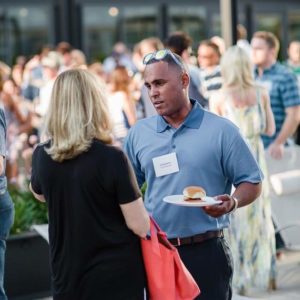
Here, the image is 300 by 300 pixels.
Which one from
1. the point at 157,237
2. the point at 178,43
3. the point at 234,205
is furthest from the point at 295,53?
the point at 157,237

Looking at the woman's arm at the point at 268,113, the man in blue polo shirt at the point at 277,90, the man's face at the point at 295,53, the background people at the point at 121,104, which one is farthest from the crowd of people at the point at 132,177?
the man's face at the point at 295,53

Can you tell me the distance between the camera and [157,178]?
4.05 metres

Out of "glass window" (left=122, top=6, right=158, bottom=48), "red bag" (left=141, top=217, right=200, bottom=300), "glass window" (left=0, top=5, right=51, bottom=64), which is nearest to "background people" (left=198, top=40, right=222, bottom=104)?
"red bag" (left=141, top=217, right=200, bottom=300)

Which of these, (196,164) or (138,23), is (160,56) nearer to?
(196,164)

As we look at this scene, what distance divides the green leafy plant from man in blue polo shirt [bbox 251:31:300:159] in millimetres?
1951

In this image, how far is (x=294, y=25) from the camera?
2584 centimetres

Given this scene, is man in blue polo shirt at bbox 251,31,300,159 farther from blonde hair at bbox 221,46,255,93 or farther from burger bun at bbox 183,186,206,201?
burger bun at bbox 183,186,206,201

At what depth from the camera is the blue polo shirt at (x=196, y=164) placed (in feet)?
13.0

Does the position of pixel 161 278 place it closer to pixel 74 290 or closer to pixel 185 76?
pixel 74 290

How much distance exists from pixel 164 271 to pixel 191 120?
2.30 ft

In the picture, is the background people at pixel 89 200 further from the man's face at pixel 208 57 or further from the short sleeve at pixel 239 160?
the man's face at pixel 208 57

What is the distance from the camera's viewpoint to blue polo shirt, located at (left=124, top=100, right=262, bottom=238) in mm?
3977

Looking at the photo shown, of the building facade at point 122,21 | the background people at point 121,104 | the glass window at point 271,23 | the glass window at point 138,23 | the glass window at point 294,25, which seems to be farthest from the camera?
the glass window at point 294,25

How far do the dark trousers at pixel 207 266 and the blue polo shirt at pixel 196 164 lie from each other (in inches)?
3.1
